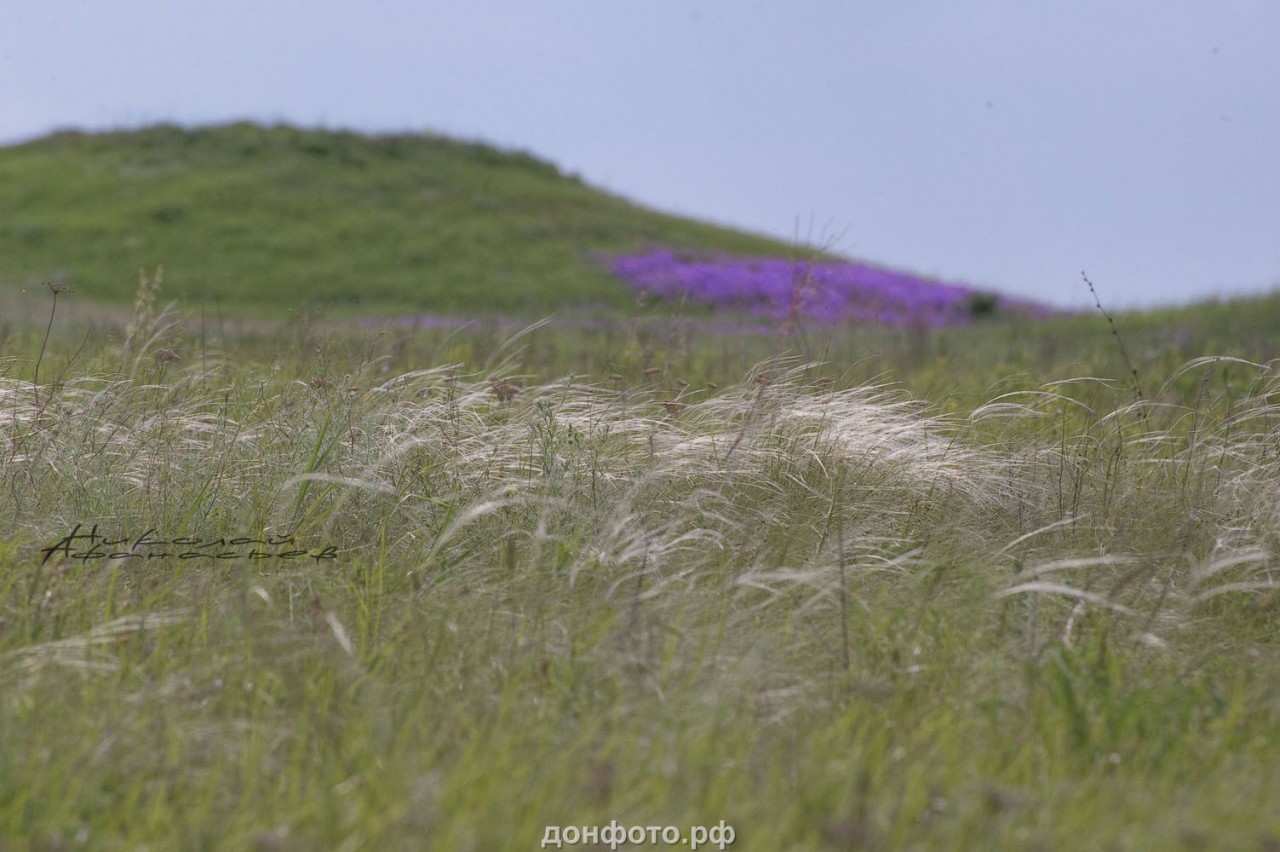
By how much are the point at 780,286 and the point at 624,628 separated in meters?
17.3

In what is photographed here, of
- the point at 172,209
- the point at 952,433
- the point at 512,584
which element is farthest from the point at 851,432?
the point at 172,209

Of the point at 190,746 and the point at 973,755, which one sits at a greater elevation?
the point at 973,755

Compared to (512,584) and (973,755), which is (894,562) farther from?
(512,584)

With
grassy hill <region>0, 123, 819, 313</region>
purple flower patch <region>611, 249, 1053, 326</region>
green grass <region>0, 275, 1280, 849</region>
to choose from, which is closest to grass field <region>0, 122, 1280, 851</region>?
green grass <region>0, 275, 1280, 849</region>

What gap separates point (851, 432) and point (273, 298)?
656 inches

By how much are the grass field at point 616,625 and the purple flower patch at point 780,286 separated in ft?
44.3

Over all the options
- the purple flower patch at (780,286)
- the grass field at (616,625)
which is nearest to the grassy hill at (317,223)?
the purple flower patch at (780,286)

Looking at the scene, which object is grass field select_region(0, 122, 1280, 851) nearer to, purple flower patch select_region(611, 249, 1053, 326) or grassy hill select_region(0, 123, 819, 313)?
purple flower patch select_region(611, 249, 1053, 326)

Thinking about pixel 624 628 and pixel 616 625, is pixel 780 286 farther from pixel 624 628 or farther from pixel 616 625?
pixel 624 628

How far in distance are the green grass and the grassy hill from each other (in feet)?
45.1

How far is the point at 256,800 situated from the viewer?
1.79 metres

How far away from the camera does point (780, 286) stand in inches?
A: 752

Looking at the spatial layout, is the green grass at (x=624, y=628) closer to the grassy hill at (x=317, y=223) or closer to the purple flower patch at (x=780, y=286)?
the purple flower patch at (x=780, y=286)

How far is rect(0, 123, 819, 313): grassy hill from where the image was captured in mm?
18922
